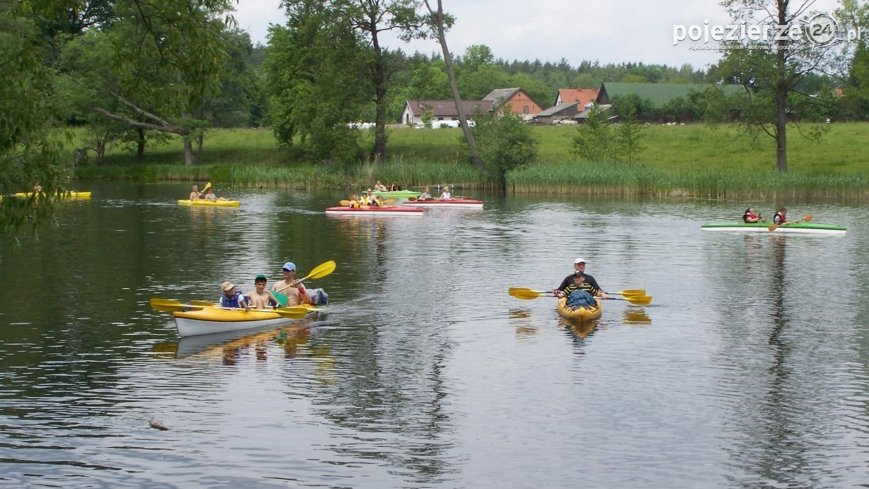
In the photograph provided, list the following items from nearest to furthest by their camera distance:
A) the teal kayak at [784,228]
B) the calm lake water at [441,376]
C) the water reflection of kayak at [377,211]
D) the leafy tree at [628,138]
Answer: the calm lake water at [441,376] < the teal kayak at [784,228] < the water reflection of kayak at [377,211] < the leafy tree at [628,138]

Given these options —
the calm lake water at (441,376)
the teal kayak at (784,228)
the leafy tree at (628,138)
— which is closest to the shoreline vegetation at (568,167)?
the leafy tree at (628,138)

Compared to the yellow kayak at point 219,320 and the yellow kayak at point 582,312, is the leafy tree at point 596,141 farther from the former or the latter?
the yellow kayak at point 219,320

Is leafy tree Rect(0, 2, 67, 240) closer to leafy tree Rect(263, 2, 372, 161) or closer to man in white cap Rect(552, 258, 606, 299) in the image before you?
man in white cap Rect(552, 258, 606, 299)

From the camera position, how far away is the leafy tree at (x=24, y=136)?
11.3 metres

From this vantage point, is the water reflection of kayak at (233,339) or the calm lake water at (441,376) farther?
the water reflection of kayak at (233,339)

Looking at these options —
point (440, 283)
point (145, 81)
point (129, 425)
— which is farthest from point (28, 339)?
point (440, 283)

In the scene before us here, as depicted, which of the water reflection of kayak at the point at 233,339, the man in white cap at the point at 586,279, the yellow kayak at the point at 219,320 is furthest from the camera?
the man in white cap at the point at 586,279

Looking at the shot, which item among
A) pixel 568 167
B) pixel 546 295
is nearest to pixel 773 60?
pixel 568 167

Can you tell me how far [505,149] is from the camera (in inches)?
2650

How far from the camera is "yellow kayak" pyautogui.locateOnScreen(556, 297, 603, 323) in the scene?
24.5 metres

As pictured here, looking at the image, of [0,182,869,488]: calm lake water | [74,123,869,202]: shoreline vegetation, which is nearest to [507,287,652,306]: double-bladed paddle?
[0,182,869,488]: calm lake water

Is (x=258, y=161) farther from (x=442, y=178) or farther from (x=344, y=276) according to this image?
(x=344, y=276)

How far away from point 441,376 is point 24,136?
9.44 metres

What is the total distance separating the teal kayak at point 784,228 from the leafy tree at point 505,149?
2468cm
